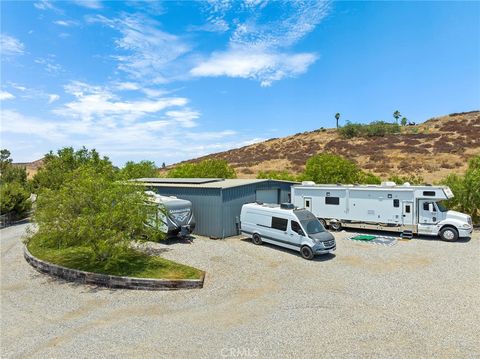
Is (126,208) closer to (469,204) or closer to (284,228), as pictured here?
(284,228)

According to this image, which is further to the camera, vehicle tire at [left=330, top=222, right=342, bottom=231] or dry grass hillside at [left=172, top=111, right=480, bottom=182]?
dry grass hillside at [left=172, top=111, right=480, bottom=182]

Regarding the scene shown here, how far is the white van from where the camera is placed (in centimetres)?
1656

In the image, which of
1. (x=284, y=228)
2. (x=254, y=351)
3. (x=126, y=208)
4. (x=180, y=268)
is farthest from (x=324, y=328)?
(x=126, y=208)

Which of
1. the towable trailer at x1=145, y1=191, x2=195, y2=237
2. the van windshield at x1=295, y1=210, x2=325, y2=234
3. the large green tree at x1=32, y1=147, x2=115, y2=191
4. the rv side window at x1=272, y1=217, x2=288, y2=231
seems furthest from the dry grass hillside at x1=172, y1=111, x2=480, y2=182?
the towable trailer at x1=145, y1=191, x2=195, y2=237

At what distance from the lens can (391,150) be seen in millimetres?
67438

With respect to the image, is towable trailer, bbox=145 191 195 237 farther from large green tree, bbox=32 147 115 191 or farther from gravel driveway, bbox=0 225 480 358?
large green tree, bbox=32 147 115 191

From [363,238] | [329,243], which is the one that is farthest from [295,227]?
[363,238]

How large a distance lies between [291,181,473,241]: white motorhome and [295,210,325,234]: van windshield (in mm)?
6172

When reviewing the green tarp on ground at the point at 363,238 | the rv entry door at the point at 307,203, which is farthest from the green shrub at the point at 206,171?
the green tarp on ground at the point at 363,238

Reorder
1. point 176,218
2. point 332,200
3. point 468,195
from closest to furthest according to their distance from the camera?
1. point 176,218
2. point 332,200
3. point 468,195

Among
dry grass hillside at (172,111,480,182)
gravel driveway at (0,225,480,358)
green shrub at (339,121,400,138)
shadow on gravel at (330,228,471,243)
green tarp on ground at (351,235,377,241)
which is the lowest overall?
gravel driveway at (0,225,480,358)

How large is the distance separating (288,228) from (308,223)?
109 cm

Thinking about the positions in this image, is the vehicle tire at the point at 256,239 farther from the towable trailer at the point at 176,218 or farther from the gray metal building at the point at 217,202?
the towable trailer at the point at 176,218

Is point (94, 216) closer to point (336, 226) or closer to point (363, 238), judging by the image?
point (363, 238)
